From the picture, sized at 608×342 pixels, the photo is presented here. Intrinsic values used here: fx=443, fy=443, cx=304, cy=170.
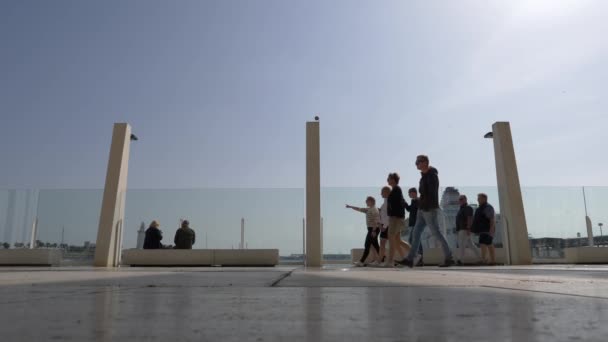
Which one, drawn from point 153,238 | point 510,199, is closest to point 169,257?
point 153,238

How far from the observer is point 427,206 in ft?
21.5

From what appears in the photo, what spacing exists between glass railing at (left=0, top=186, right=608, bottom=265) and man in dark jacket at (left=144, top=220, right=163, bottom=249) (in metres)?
0.14

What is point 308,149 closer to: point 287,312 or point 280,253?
point 280,253

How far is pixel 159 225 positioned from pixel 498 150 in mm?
8661

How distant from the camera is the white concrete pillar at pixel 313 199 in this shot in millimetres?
10523

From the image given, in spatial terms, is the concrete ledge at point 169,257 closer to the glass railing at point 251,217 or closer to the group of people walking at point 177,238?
the group of people walking at point 177,238

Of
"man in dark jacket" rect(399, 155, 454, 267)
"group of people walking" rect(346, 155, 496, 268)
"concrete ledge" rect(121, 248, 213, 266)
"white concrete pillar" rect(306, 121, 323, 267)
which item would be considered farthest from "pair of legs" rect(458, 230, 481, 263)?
"concrete ledge" rect(121, 248, 213, 266)

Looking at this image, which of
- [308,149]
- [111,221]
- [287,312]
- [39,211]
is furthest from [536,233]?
[39,211]

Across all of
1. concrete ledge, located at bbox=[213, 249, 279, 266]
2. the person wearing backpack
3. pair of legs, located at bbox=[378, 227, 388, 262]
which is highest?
the person wearing backpack

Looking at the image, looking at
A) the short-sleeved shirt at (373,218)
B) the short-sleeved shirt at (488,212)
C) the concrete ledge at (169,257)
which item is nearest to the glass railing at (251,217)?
the concrete ledge at (169,257)

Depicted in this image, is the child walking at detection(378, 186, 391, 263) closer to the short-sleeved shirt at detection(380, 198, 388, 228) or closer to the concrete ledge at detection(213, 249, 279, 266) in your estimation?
the short-sleeved shirt at detection(380, 198, 388, 228)

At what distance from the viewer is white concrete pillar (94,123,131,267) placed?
416 inches

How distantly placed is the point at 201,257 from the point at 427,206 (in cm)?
596

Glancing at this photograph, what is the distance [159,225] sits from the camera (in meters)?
11.0
